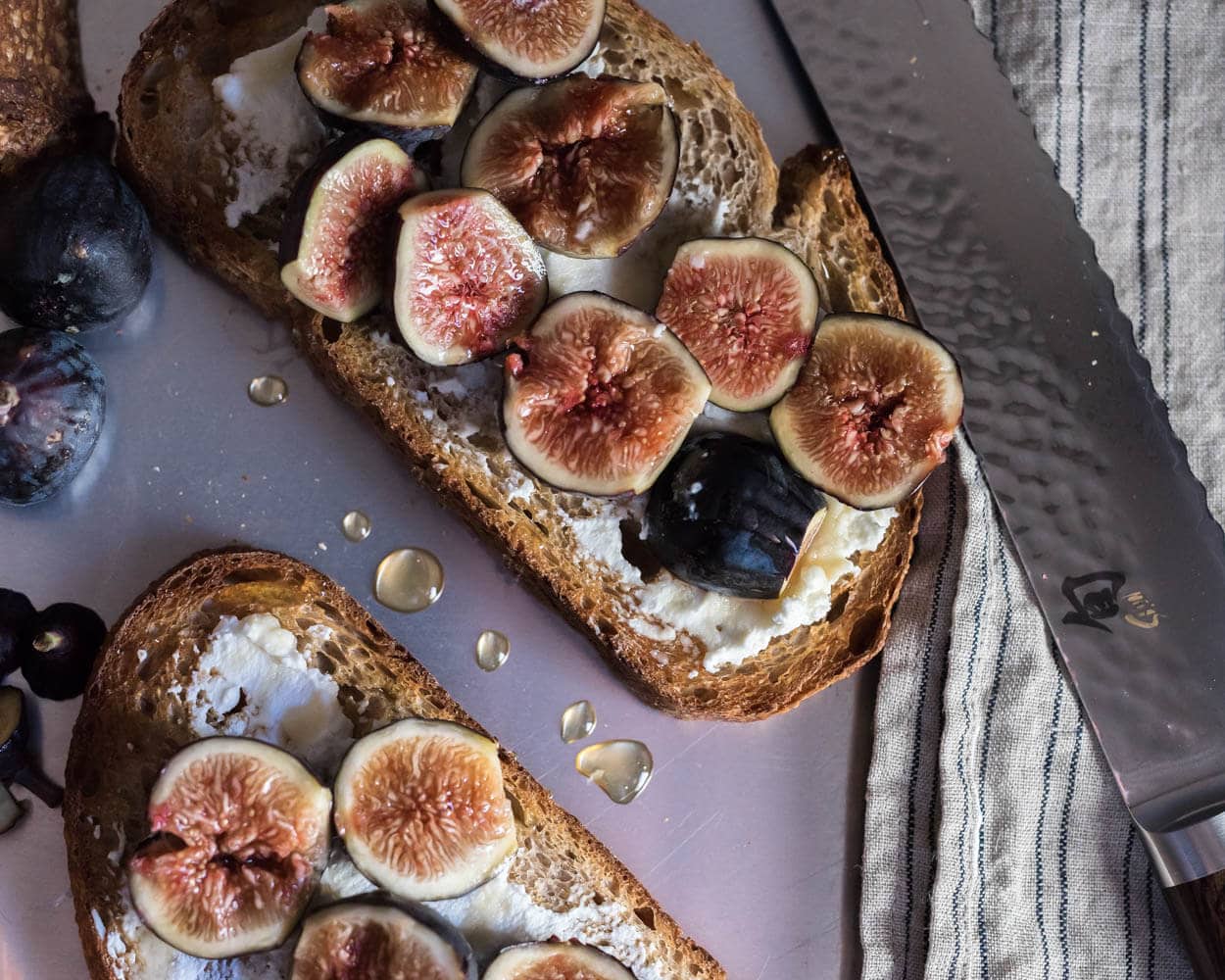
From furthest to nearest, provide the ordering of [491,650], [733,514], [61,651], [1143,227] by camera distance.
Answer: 1. [1143,227]
2. [491,650]
3. [61,651]
4. [733,514]

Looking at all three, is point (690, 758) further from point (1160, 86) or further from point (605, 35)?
point (1160, 86)

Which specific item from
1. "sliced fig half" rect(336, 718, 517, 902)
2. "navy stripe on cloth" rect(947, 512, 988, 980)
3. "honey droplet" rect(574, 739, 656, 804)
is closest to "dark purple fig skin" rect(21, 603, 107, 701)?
"sliced fig half" rect(336, 718, 517, 902)

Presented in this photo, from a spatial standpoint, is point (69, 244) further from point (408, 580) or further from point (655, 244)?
point (655, 244)

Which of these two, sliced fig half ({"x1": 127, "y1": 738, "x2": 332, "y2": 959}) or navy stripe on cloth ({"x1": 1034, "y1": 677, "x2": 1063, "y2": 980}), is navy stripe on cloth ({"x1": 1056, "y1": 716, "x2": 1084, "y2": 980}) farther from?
sliced fig half ({"x1": 127, "y1": 738, "x2": 332, "y2": 959})

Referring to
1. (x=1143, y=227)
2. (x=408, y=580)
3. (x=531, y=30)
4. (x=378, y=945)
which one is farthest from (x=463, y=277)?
(x=1143, y=227)

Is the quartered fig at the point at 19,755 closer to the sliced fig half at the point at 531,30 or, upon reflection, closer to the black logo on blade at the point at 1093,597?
the sliced fig half at the point at 531,30

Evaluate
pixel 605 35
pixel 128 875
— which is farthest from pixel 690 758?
pixel 605 35
